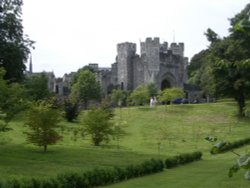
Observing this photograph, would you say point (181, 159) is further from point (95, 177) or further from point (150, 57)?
point (150, 57)

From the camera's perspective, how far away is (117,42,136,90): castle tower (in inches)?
3455

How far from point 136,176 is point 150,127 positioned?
21.9 meters

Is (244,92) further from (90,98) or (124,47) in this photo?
(124,47)

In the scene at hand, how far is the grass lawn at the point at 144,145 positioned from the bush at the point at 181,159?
575 millimetres

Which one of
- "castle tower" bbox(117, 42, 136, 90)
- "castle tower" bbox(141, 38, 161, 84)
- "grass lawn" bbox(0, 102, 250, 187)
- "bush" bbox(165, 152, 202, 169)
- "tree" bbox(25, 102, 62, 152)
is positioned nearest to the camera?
"grass lawn" bbox(0, 102, 250, 187)

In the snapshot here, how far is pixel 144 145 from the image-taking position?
3159cm

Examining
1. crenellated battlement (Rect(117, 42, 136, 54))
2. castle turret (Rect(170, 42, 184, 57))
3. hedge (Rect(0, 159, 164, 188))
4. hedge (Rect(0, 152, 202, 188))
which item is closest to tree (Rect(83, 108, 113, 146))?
hedge (Rect(0, 152, 202, 188))

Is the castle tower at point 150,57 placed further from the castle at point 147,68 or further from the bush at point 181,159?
the bush at point 181,159

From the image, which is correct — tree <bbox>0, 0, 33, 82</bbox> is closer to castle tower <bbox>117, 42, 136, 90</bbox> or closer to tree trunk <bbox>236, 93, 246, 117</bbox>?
tree trunk <bbox>236, 93, 246, 117</bbox>

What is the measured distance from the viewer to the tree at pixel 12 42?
28.6 metres

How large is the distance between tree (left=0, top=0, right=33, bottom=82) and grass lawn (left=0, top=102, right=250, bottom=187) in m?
4.06

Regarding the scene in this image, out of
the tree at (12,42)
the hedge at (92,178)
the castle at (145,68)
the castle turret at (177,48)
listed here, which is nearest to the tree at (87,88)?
Answer: the castle at (145,68)

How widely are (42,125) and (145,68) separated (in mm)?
59244

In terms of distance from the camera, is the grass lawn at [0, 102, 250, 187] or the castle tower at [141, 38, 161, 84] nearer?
the grass lawn at [0, 102, 250, 187]
